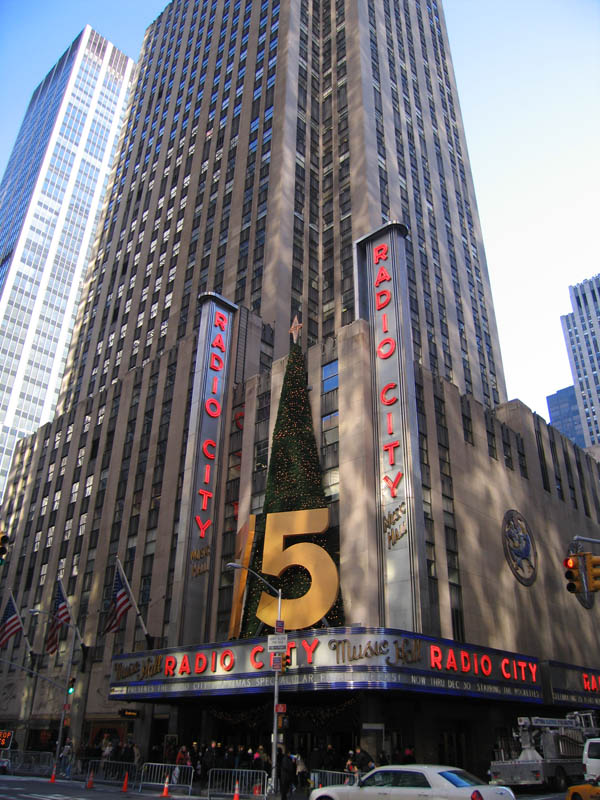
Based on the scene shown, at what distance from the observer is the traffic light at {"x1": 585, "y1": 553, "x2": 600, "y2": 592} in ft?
63.8

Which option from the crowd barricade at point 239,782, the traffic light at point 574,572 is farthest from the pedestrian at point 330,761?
the traffic light at point 574,572

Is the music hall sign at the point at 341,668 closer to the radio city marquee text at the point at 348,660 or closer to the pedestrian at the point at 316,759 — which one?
the radio city marquee text at the point at 348,660

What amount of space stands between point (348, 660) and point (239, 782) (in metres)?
6.86

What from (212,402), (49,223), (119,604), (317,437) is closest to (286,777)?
(119,604)

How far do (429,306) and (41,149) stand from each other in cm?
14321

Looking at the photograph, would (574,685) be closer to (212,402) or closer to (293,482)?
(293,482)

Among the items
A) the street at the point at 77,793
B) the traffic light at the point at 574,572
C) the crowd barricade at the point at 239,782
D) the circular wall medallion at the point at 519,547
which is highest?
the circular wall medallion at the point at 519,547

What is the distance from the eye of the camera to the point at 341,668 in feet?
99.2

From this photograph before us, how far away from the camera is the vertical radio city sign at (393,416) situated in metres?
34.2

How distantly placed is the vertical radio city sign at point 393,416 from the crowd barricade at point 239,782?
33.6ft

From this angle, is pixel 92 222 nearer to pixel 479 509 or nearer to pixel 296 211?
pixel 296 211

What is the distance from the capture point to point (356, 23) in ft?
268

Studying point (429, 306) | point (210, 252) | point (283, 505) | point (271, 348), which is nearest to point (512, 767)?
point (283, 505)

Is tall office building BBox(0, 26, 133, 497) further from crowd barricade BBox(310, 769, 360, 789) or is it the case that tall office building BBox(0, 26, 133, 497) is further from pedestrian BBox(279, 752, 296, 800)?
pedestrian BBox(279, 752, 296, 800)
